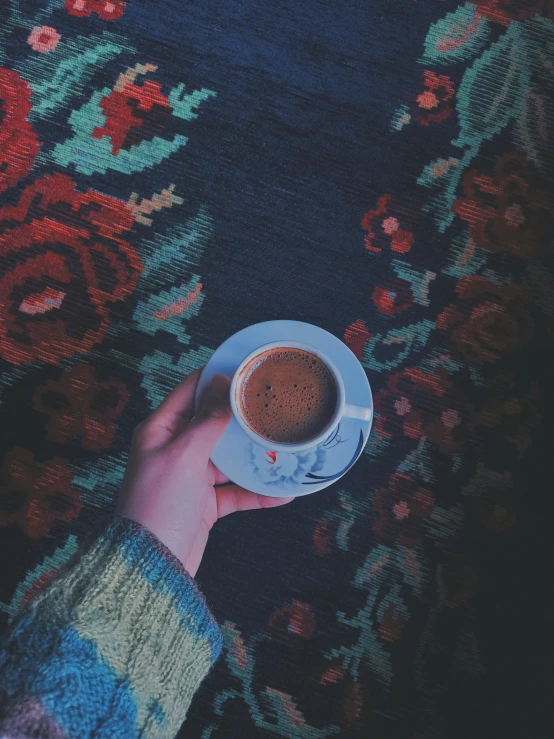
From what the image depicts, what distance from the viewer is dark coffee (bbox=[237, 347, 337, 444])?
31.2 inches

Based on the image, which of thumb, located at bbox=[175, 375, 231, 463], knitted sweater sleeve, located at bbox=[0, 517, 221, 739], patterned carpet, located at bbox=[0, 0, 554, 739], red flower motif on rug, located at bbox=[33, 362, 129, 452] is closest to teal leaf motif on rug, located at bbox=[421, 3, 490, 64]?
patterned carpet, located at bbox=[0, 0, 554, 739]

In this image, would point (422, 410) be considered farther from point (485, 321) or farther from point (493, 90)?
point (493, 90)

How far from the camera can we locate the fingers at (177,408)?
2.66ft

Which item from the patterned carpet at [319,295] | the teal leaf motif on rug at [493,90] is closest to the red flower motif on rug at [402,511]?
the patterned carpet at [319,295]

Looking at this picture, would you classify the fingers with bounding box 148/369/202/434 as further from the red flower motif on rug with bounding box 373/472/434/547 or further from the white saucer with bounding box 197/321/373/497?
the red flower motif on rug with bounding box 373/472/434/547

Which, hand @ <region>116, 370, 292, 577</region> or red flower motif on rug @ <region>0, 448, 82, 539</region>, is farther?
red flower motif on rug @ <region>0, 448, 82, 539</region>

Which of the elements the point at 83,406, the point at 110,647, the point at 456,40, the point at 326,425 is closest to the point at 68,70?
the point at 83,406

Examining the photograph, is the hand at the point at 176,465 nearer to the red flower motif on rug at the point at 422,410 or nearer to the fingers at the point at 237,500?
the fingers at the point at 237,500

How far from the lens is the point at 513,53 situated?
3.62 ft

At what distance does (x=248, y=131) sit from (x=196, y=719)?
1114 mm

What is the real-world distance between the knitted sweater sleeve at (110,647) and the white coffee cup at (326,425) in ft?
0.63

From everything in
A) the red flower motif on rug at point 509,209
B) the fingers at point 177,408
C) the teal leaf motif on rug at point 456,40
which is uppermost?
the teal leaf motif on rug at point 456,40

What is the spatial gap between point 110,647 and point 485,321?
84 centimetres

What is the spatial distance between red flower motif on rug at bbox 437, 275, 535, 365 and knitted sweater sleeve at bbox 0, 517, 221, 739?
0.67 metres
